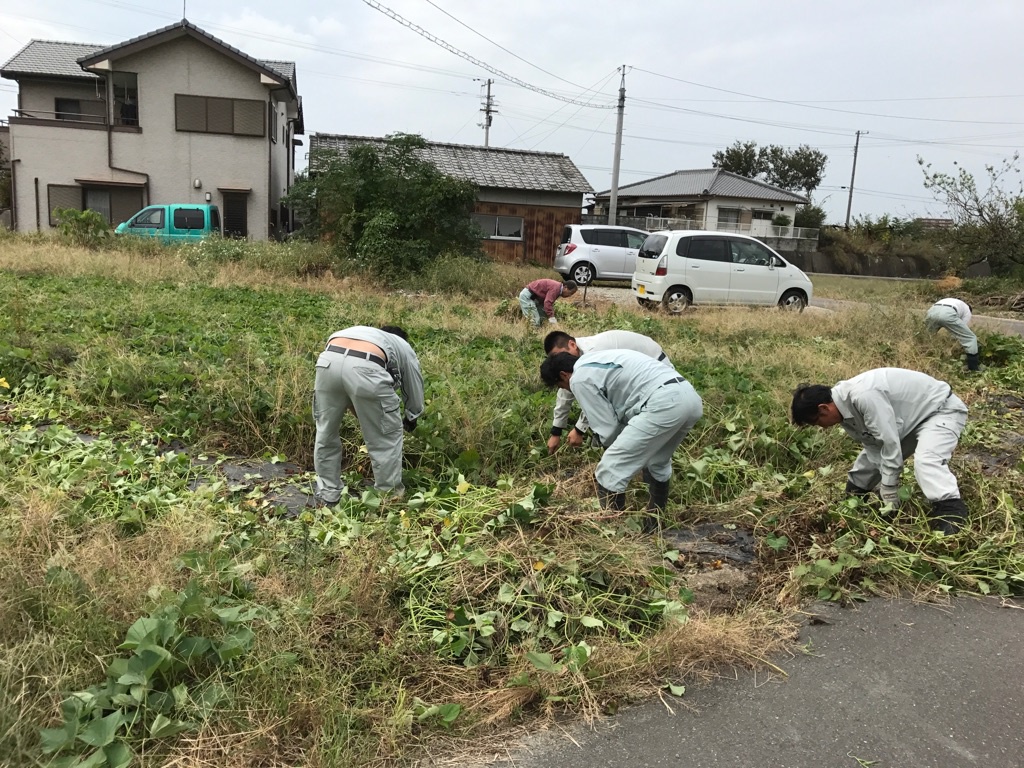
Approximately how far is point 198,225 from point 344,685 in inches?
676

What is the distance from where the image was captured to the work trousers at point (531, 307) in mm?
9531

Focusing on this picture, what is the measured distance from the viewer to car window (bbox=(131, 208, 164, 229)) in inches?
677

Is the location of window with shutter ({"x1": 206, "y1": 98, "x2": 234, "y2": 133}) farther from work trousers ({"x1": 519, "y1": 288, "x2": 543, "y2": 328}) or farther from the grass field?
the grass field

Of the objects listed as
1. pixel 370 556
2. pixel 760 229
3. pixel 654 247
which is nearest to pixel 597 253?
pixel 654 247

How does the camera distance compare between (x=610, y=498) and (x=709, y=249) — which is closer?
(x=610, y=498)

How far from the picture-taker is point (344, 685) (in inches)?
98.3

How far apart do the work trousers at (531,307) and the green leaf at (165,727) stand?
299 inches

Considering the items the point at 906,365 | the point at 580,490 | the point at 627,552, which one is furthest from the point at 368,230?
the point at 627,552

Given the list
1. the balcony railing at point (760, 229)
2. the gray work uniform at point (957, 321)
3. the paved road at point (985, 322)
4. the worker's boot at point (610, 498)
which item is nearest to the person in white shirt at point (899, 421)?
the worker's boot at point (610, 498)

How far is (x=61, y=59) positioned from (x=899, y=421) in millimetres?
27398

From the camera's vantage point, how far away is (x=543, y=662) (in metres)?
2.67

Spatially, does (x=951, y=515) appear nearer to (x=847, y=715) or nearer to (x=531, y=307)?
(x=847, y=715)

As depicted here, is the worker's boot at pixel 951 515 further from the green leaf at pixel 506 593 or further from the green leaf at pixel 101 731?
the green leaf at pixel 101 731

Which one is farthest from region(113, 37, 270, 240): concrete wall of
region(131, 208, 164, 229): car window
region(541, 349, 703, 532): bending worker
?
region(541, 349, 703, 532): bending worker
